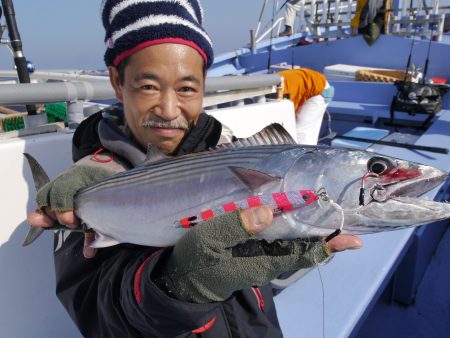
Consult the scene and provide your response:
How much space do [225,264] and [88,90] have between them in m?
1.51

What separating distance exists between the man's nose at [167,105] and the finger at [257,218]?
2.11ft

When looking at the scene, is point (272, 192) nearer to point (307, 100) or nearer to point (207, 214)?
point (207, 214)

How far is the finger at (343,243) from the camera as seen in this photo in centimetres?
121

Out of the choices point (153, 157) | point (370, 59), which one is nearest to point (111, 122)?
point (153, 157)

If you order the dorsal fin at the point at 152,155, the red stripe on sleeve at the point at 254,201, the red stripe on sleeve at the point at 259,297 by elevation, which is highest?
the dorsal fin at the point at 152,155

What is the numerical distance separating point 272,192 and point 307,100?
361cm

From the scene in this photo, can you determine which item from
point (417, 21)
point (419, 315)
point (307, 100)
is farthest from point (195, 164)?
point (417, 21)

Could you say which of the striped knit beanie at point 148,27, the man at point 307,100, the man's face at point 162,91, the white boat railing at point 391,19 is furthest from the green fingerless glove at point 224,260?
the white boat railing at point 391,19

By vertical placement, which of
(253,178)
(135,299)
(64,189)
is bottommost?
(135,299)

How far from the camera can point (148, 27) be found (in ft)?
4.91

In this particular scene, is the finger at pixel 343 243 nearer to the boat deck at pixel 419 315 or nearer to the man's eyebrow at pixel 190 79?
the man's eyebrow at pixel 190 79

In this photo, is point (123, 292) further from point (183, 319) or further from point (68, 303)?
point (68, 303)

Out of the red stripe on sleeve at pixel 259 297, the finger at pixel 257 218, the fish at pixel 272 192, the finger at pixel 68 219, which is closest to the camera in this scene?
the finger at pixel 257 218

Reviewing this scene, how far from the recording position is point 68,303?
1476mm
